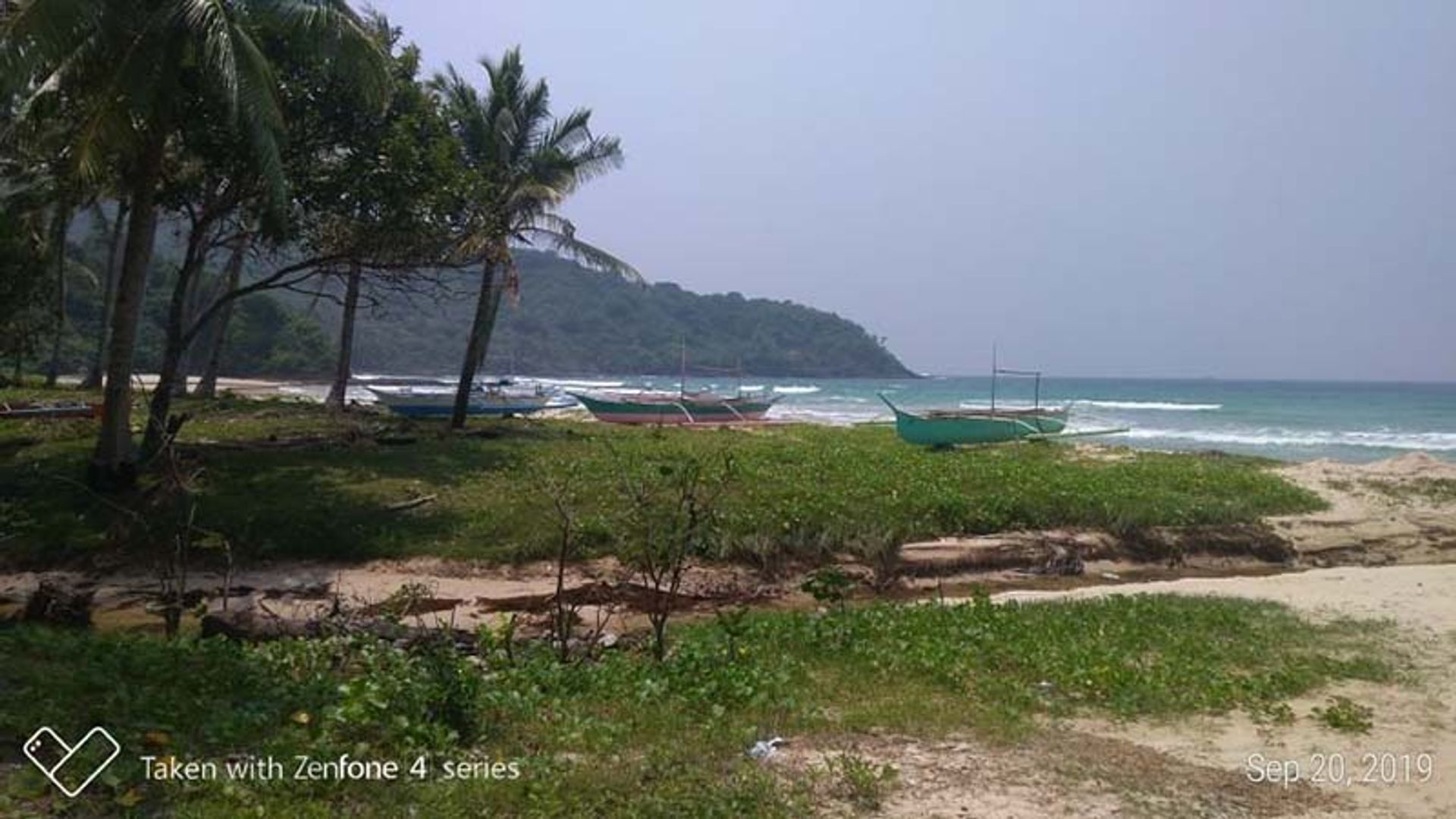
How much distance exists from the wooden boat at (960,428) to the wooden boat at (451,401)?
12221 millimetres

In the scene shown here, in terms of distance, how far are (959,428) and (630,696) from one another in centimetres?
1724

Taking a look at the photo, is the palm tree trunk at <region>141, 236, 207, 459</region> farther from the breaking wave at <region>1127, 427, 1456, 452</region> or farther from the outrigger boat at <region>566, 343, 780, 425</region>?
the breaking wave at <region>1127, 427, 1456, 452</region>

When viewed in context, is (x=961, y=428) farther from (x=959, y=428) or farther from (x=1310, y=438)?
(x=1310, y=438)

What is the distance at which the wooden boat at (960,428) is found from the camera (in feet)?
72.1

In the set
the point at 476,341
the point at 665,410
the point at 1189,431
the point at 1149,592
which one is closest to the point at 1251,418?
the point at 1189,431

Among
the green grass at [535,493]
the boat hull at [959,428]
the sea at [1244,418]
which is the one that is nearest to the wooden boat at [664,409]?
the sea at [1244,418]

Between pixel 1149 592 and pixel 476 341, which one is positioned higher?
pixel 476 341

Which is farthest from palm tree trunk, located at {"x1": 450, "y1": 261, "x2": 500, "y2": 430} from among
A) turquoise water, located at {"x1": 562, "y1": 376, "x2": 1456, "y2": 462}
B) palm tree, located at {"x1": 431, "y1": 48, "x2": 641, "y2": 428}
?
turquoise water, located at {"x1": 562, "y1": 376, "x2": 1456, "y2": 462}

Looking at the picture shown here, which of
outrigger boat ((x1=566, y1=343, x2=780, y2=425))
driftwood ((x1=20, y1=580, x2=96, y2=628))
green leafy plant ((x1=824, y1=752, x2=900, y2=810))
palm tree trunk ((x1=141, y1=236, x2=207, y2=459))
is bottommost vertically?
driftwood ((x1=20, y1=580, x2=96, y2=628))

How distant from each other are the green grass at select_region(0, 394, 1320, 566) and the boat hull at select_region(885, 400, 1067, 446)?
1972mm

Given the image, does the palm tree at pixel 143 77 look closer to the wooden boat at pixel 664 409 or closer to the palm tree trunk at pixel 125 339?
the palm tree trunk at pixel 125 339

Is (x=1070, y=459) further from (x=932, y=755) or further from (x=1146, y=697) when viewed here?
(x=932, y=755)

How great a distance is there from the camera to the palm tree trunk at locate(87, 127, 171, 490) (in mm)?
12164

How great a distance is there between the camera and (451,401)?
2825 cm
